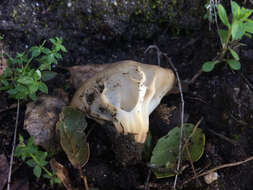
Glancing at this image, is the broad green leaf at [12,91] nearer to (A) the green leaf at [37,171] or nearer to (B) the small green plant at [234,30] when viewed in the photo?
→ (A) the green leaf at [37,171]

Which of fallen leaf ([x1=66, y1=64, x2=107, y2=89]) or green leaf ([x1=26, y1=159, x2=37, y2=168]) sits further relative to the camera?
fallen leaf ([x1=66, y1=64, x2=107, y2=89])

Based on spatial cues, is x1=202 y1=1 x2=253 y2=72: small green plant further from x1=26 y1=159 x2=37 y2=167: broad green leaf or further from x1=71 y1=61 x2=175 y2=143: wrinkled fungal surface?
x1=26 y1=159 x2=37 y2=167: broad green leaf

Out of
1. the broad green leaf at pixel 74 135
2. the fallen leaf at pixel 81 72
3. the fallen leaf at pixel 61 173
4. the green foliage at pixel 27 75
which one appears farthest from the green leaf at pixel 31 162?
the fallen leaf at pixel 81 72

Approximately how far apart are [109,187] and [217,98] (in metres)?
1.22

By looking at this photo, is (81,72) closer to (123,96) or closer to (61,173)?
(123,96)

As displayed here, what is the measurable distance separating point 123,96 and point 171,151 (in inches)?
24.3

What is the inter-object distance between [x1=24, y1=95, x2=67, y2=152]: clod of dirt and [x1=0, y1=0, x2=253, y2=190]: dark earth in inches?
4.3

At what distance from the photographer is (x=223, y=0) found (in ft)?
8.41

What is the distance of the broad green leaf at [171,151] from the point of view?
211cm

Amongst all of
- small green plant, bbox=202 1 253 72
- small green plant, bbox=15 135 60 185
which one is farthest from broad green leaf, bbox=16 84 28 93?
small green plant, bbox=202 1 253 72

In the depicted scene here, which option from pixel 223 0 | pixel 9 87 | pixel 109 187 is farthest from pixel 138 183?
pixel 223 0

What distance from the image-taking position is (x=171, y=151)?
2.17m

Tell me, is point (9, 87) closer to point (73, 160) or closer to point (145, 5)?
point (73, 160)

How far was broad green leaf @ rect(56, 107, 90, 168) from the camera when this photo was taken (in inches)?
82.4
